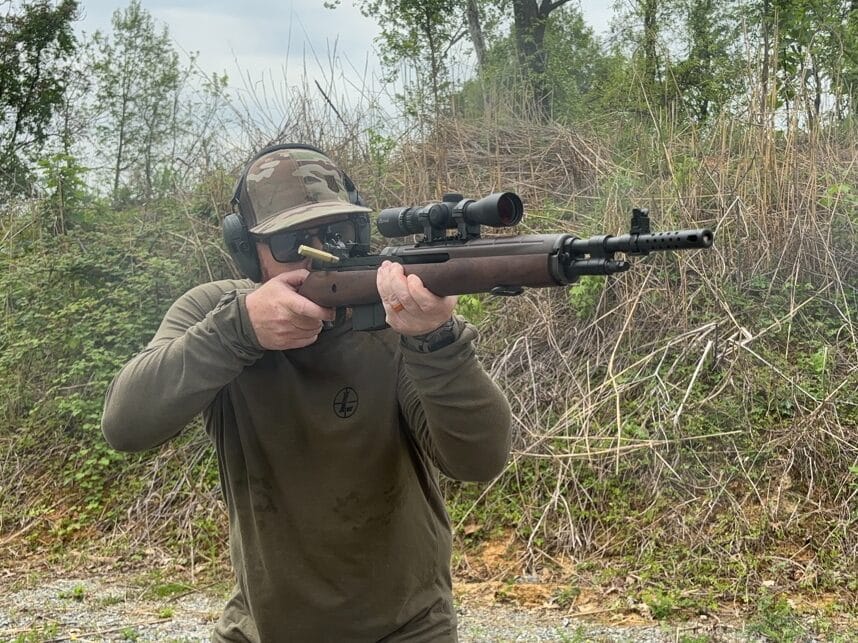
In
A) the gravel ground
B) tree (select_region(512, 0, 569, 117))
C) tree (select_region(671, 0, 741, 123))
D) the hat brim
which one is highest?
tree (select_region(512, 0, 569, 117))

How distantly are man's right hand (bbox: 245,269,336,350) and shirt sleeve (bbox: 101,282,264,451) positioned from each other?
32mm

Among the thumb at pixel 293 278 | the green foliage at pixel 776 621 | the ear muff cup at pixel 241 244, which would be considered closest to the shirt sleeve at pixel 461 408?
the thumb at pixel 293 278

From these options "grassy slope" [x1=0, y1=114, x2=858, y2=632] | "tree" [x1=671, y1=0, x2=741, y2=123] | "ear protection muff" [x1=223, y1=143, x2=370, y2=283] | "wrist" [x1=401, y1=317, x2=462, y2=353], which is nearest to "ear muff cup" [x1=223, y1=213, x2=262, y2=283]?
"ear protection muff" [x1=223, y1=143, x2=370, y2=283]

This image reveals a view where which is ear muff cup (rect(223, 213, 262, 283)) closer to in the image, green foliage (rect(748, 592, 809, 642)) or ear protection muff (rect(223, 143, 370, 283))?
ear protection muff (rect(223, 143, 370, 283))

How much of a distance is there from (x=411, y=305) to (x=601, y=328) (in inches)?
210

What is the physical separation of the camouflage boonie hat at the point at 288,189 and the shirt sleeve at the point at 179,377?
401 millimetres

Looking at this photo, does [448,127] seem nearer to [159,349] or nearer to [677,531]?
[677,531]

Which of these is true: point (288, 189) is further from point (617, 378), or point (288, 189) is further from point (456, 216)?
point (617, 378)

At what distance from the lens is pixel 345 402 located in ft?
8.23

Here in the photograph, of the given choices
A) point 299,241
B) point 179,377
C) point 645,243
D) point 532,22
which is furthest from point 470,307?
point 532,22

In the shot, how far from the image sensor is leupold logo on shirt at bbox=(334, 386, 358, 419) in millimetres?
2498

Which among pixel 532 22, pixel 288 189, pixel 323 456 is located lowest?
pixel 323 456

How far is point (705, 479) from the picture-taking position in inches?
236

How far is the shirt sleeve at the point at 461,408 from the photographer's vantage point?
2240 mm
